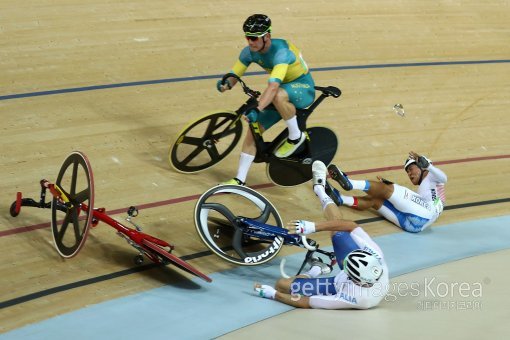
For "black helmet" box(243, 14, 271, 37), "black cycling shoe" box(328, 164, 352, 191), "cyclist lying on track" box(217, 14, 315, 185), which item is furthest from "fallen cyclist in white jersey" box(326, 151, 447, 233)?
"black helmet" box(243, 14, 271, 37)

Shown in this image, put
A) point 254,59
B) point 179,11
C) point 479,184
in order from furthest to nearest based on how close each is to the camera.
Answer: point 179,11 < point 479,184 < point 254,59

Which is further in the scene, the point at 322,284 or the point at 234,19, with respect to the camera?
the point at 234,19

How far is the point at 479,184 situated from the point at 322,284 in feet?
8.19

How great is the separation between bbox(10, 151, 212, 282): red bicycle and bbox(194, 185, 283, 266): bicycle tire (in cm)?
28

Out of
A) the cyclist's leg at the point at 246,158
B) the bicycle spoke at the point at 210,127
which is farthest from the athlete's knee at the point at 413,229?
the bicycle spoke at the point at 210,127

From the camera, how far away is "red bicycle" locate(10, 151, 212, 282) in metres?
4.66

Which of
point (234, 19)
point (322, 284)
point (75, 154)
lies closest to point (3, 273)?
point (75, 154)

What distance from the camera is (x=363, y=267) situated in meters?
4.45

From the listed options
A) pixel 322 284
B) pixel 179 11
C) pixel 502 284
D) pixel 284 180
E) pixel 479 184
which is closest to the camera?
pixel 322 284

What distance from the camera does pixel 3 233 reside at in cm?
509

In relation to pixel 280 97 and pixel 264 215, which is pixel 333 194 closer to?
→ pixel 264 215

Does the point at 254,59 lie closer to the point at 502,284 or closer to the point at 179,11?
the point at 502,284

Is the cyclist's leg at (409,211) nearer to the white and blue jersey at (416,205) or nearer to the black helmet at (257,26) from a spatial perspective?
the white and blue jersey at (416,205)

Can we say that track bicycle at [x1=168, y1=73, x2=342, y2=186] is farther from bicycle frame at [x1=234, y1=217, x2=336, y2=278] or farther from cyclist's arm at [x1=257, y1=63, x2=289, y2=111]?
bicycle frame at [x1=234, y1=217, x2=336, y2=278]
